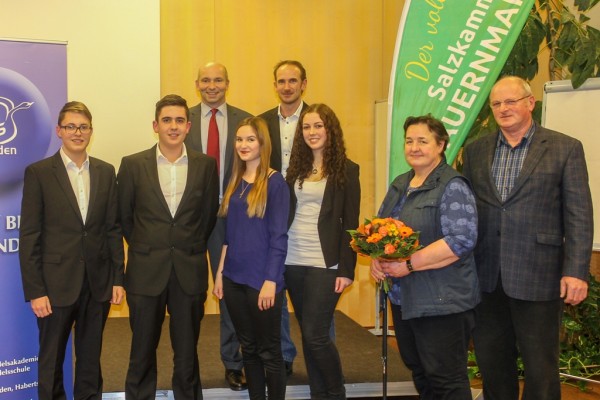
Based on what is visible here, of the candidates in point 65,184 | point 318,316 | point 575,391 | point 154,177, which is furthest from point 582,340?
point 65,184

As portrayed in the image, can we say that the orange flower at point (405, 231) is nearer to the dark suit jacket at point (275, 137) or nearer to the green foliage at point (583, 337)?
the dark suit jacket at point (275, 137)

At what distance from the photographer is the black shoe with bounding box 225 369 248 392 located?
12.7 ft

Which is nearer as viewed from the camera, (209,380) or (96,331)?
(96,331)

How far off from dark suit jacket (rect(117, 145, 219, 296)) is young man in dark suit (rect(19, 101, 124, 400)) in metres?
0.09

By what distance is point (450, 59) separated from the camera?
3625mm

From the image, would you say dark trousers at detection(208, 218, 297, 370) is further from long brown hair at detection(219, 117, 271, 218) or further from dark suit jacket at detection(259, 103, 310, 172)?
long brown hair at detection(219, 117, 271, 218)

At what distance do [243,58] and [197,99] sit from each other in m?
0.55

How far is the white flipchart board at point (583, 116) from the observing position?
4.18 metres

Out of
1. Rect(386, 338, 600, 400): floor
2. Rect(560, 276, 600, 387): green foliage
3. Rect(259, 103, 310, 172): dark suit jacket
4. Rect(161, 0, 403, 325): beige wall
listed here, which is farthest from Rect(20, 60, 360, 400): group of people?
Rect(161, 0, 403, 325): beige wall

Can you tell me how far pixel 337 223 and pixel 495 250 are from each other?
77cm

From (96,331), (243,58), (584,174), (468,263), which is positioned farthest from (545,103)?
(96,331)

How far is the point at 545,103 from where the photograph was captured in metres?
4.35

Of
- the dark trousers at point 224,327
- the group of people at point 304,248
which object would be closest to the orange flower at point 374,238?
the group of people at point 304,248

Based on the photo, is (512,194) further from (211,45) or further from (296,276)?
(211,45)
